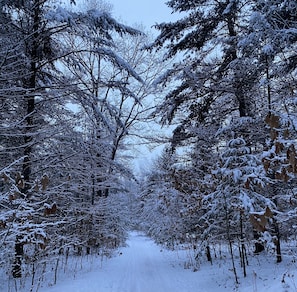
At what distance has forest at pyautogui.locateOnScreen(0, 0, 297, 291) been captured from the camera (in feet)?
15.1

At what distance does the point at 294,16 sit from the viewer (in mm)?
5504

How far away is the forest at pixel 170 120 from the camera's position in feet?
15.1

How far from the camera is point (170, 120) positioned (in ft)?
32.3

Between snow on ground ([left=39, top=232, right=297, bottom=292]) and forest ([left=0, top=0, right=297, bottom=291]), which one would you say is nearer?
forest ([left=0, top=0, right=297, bottom=291])

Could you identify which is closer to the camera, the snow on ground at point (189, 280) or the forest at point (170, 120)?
the forest at point (170, 120)

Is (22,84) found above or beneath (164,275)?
above

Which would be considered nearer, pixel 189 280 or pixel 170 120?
pixel 189 280

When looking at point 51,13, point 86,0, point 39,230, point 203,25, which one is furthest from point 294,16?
point 86,0

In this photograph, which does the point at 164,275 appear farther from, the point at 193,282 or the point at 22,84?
the point at 22,84

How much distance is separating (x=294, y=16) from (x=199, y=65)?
407cm

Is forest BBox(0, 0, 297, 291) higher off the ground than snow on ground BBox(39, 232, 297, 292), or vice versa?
forest BBox(0, 0, 297, 291)

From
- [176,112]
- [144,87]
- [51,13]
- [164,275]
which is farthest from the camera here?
[144,87]

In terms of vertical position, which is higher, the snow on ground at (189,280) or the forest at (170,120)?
the forest at (170,120)

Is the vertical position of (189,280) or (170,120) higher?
(170,120)
